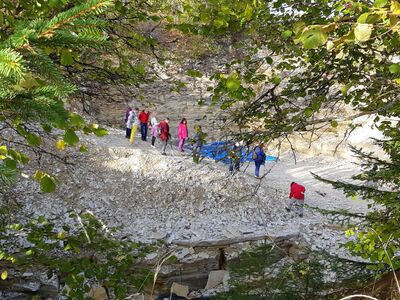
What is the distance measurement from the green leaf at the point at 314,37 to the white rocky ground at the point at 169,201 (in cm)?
754

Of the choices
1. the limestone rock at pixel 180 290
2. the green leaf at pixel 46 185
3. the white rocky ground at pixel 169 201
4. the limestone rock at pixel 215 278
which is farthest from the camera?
the white rocky ground at pixel 169 201

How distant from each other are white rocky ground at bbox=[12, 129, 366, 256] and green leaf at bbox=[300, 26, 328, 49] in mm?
7544

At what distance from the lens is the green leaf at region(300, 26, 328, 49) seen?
6.02 ft

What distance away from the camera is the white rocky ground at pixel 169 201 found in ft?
32.5

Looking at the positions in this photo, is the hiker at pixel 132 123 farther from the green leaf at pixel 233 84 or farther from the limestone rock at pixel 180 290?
the green leaf at pixel 233 84

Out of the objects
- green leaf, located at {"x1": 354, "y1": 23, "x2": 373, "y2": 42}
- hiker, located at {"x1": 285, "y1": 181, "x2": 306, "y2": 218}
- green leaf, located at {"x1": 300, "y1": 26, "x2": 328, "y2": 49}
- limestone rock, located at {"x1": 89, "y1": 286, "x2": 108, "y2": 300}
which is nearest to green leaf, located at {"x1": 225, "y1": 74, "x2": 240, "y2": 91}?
green leaf, located at {"x1": 300, "y1": 26, "x2": 328, "y2": 49}

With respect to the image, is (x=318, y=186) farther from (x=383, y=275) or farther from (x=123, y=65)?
(x=123, y=65)

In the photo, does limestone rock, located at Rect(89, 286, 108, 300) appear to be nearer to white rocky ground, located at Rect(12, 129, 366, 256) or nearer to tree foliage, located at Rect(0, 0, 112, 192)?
white rocky ground, located at Rect(12, 129, 366, 256)

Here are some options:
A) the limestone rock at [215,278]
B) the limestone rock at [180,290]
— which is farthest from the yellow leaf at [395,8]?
the limestone rock at [215,278]

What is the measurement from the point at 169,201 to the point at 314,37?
9.55 meters

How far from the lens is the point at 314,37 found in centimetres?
184

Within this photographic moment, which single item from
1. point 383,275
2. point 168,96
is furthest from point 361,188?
point 168,96

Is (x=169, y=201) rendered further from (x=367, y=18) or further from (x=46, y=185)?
(x=367, y=18)

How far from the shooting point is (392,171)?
4.63m
